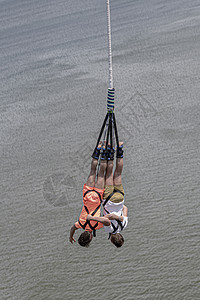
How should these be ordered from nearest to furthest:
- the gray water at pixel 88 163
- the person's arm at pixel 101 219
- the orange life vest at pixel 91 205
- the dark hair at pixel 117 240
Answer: the person's arm at pixel 101 219, the orange life vest at pixel 91 205, the dark hair at pixel 117 240, the gray water at pixel 88 163

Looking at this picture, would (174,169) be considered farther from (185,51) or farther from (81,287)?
(185,51)

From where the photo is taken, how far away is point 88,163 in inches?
730

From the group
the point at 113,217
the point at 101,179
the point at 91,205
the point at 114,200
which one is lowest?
the point at 113,217

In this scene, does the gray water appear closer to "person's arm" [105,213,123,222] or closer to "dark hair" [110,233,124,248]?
"dark hair" [110,233,124,248]

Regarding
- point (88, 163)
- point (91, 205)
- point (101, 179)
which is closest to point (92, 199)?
point (91, 205)

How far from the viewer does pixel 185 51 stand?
100.0 feet

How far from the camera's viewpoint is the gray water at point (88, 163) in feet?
42.3

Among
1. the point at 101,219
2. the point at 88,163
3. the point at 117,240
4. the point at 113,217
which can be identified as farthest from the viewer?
the point at 88,163

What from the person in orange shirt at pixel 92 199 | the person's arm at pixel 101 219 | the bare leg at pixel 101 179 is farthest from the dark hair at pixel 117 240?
the bare leg at pixel 101 179

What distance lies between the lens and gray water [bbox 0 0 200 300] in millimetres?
12883

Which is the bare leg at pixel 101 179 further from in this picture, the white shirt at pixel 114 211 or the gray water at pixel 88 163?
the gray water at pixel 88 163

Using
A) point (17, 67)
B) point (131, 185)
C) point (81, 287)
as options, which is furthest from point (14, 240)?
point (17, 67)

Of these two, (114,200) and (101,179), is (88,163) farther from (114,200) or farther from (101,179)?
(114,200)

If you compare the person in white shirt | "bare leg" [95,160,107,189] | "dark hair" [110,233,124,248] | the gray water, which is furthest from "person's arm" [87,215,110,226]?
the gray water
